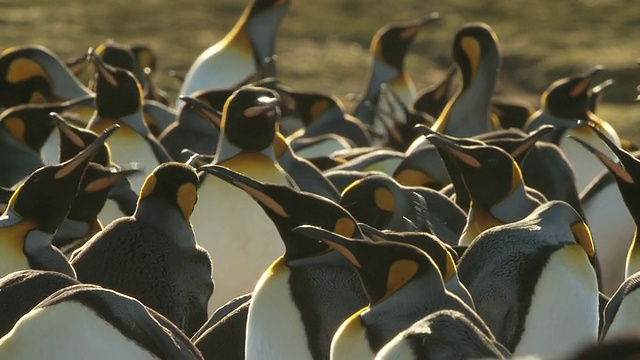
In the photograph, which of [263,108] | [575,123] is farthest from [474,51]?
[263,108]

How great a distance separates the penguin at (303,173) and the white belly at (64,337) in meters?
2.96

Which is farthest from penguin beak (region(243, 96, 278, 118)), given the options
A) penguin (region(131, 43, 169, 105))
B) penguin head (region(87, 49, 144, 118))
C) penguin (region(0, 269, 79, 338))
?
penguin (region(131, 43, 169, 105))

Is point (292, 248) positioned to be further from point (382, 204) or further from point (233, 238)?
point (233, 238)

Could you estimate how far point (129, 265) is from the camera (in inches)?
202

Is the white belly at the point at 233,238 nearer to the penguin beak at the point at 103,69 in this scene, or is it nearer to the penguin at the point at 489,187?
the penguin at the point at 489,187

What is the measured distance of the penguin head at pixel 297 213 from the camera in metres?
4.86

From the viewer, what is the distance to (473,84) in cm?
957

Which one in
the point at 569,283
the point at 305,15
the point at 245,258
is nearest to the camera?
the point at 569,283

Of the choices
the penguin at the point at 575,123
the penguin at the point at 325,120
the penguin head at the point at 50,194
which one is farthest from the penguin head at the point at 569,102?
the penguin head at the point at 50,194

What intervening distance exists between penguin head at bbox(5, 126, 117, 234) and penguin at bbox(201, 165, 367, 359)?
2.04ft

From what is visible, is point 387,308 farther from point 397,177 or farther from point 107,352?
point 397,177

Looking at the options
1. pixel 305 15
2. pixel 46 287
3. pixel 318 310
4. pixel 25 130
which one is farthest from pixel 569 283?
pixel 305 15

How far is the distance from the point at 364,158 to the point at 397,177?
0.47 m

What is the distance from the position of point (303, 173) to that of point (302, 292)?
2268 millimetres
